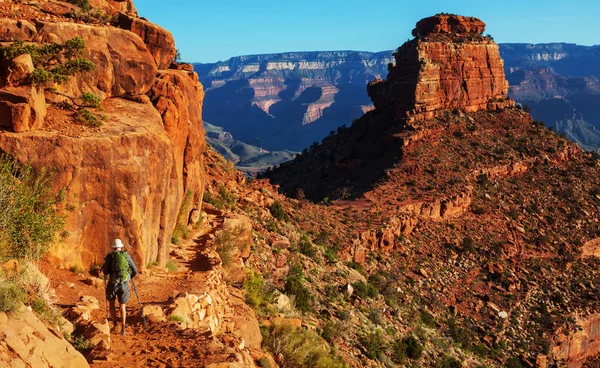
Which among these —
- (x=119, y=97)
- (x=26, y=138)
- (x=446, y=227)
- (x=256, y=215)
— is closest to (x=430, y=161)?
(x=446, y=227)

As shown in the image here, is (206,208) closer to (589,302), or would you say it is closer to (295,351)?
(295,351)

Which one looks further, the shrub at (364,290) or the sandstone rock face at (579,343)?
the sandstone rock face at (579,343)

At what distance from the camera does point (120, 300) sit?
39.4 ft

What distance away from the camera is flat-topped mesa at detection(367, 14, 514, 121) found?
2175 inches

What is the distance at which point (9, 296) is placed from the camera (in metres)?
9.09

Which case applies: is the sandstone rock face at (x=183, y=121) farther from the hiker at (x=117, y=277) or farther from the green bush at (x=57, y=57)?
the hiker at (x=117, y=277)

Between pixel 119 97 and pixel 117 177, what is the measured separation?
171 inches

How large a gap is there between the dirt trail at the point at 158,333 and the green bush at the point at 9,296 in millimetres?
1750

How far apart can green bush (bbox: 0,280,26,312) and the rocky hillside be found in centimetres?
1358

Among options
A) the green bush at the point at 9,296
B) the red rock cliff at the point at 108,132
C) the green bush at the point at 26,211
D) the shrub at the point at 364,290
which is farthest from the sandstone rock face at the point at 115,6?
the shrub at the point at 364,290

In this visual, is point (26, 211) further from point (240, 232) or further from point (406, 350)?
point (406, 350)

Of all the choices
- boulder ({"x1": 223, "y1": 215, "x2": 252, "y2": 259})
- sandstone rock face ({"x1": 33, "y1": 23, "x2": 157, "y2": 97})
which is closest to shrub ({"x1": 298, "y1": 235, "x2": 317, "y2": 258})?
boulder ({"x1": 223, "y1": 215, "x2": 252, "y2": 259})

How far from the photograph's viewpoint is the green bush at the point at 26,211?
1165 cm

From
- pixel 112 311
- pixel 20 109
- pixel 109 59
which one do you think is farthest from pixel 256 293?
pixel 20 109
